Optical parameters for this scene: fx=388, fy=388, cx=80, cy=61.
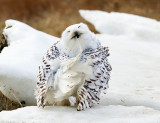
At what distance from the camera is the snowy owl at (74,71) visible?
1564mm

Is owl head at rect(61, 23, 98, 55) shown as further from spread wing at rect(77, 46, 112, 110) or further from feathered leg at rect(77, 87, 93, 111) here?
feathered leg at rect(77, 87, 93, 111)

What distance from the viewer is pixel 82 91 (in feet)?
5.28

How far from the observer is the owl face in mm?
1554

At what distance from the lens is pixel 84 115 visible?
1593mm

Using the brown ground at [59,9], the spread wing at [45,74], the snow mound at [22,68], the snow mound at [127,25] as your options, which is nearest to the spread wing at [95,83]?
the spread wing at [45,74]

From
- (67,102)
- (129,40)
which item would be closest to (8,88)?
(67,102)

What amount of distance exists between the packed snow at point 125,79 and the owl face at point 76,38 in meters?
0.27

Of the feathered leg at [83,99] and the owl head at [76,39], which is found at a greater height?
the owl head at [76,39]

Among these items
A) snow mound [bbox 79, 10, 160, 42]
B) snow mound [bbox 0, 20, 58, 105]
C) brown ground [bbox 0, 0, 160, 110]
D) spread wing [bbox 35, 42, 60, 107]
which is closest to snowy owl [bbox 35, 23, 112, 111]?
spread wing [bbox 35, 42, 60, 107]

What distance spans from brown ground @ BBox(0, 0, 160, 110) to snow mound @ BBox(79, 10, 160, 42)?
0.48 feet

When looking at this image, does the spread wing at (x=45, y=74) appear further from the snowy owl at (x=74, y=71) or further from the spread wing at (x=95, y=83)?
the spread wing at (x=95, y=83)

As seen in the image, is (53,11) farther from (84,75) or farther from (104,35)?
(84,75)

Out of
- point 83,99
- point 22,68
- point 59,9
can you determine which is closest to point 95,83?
point 83,99

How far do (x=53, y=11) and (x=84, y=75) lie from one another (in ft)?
9.13
